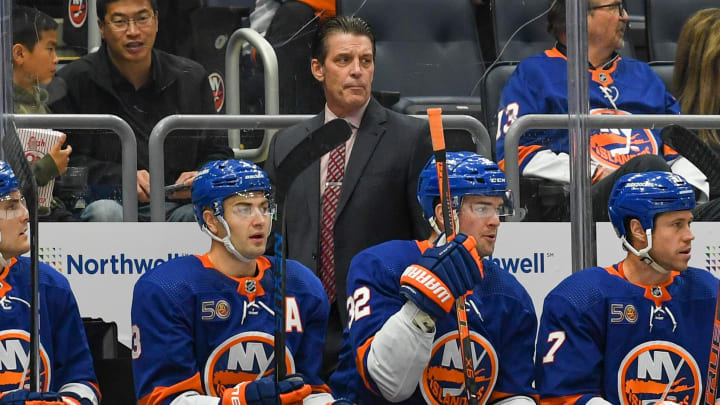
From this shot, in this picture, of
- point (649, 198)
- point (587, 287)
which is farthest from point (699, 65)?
point (587, 287)

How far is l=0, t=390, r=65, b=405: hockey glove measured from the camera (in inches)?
133

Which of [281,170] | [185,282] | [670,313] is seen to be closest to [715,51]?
[670,313]

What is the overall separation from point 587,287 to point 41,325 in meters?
1.40

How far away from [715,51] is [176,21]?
5.49 ft

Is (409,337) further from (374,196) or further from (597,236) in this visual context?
(597,236)

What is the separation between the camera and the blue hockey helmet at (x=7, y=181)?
3.68m

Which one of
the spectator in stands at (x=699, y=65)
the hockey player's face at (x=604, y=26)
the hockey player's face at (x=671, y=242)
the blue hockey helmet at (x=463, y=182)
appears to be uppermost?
the hockey player's face at (x=604, y=26)

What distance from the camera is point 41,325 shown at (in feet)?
12.0

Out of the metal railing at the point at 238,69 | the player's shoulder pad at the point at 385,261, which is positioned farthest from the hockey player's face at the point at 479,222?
the metal railing at the point at 238,69

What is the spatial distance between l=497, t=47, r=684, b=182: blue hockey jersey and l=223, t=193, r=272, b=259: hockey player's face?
0.90 meters

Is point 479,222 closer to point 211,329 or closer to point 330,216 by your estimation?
point 330,216

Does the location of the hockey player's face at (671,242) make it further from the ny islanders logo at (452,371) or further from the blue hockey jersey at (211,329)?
the blue hockey jersey at (211,329)

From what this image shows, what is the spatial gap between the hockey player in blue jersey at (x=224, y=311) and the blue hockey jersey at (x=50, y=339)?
16cm

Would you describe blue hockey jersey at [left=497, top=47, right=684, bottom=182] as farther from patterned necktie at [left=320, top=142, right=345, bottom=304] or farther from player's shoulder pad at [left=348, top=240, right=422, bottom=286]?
player's shoulder pad at [left=348, top=240, right=422, bottom=286]
